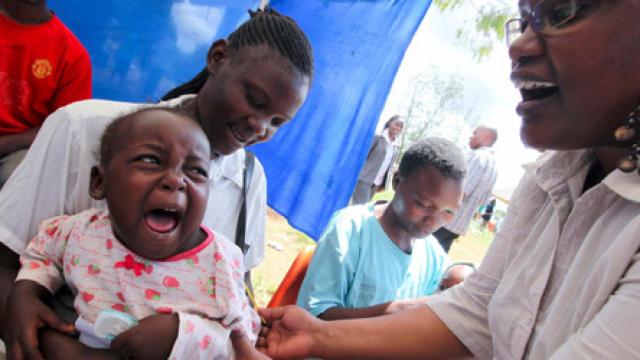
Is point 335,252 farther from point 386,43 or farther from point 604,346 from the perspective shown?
point 386,43

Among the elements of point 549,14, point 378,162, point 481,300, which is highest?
point 549,14

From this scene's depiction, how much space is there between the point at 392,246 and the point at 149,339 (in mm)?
1431

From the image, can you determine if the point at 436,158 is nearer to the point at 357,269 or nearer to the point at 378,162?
the point at 357,269

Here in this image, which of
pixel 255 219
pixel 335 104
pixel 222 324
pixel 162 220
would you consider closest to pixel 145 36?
pixel 335 104

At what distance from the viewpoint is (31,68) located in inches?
79.3

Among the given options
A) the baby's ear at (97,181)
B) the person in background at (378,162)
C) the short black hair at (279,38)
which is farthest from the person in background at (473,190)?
the baby's ear at (97,181)

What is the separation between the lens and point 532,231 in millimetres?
1279

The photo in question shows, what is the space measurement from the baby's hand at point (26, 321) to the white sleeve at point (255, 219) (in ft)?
2.73

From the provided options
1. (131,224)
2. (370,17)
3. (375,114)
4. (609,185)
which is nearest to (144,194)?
(131,224)

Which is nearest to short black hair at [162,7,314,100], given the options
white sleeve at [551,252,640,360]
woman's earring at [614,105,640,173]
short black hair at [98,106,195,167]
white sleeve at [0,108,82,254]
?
short black hair at [98,106,195,167]

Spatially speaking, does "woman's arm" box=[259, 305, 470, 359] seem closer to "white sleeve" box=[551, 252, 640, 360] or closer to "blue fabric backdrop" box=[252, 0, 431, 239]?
"white sleeve" box=[551, 252, 640, 360]

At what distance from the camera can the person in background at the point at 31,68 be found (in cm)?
195

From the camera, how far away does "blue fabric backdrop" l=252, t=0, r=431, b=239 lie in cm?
266

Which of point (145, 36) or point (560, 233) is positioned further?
point (145, 36)
